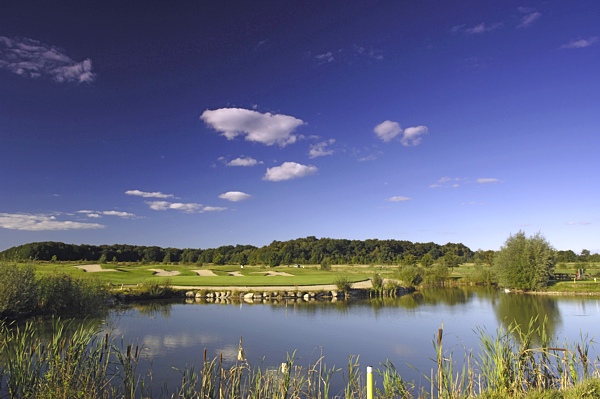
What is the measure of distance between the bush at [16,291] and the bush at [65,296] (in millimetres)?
649

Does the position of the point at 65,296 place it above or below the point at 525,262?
below

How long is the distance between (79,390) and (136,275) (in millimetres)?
33146

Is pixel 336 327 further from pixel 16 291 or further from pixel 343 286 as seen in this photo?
pixel 343 286

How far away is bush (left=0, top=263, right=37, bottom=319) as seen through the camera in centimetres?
1458

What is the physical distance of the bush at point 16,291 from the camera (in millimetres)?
14578

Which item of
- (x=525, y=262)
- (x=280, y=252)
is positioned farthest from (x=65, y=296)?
(x=280, y=252)

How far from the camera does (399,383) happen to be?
582 cm

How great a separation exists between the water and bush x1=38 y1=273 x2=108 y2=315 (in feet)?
4.19

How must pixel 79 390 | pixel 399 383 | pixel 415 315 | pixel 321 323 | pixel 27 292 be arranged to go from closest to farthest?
1. pixel 79 390
2. pixel 399 383
3. pixel 27 292
4. pixel 321 323
5. pixel 415 315

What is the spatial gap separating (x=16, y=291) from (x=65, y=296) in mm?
2493

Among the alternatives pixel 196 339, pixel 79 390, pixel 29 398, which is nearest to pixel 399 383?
pixel 79 390

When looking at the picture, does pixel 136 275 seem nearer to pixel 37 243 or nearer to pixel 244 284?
pixel 244 284

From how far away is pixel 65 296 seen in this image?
17.3 m

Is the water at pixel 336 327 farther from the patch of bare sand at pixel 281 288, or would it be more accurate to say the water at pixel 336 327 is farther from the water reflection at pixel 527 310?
the patch of bare sand at pixel 281 288
